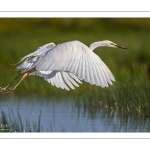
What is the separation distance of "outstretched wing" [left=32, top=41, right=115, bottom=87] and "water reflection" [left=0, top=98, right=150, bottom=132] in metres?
0.65

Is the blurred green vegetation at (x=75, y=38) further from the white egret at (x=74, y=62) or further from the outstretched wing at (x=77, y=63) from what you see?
the outstretched wing at (x=77, y=63)

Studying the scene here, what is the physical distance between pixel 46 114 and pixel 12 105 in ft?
2.21

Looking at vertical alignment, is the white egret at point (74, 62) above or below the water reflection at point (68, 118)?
above

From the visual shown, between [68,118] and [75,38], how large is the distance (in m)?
3.48

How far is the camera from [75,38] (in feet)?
40.8

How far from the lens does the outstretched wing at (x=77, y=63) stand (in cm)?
723

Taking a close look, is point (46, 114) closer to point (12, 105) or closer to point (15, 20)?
point (12, 105)

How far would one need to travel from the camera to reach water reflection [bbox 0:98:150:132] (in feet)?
27.9

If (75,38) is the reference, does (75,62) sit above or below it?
below

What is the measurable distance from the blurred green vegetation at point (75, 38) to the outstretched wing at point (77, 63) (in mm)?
2473

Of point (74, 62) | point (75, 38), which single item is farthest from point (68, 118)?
point (75, 38)

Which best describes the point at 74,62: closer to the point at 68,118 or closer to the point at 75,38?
the point at 68,118

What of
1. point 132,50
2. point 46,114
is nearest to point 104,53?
point 132,50

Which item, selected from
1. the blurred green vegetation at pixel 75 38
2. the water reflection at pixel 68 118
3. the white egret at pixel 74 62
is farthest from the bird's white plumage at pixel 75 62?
the blurred green vegetation at pixel 75 38
